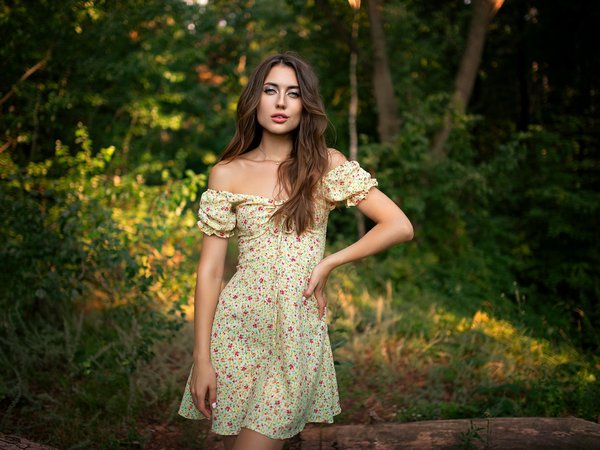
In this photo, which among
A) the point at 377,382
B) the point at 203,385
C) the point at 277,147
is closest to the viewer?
the point at 203,385

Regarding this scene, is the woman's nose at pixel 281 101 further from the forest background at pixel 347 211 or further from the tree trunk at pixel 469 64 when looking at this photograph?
the tree trunk at pixel 469 64

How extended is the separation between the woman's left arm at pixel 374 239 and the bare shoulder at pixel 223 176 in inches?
20.1

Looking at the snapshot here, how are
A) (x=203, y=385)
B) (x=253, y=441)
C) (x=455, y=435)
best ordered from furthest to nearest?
(x=455, y=435), (x=203, y=385), (x=253, y=441)

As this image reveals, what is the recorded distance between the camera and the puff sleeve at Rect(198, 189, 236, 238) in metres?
2.15

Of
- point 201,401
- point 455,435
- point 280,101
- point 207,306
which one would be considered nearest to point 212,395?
point 201,401

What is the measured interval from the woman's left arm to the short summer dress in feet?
0.19

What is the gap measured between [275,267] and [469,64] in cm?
634

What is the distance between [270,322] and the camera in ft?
6.91

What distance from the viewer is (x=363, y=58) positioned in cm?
754

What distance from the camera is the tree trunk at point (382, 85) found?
7254mm

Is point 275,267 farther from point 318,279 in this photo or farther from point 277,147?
point 277,147

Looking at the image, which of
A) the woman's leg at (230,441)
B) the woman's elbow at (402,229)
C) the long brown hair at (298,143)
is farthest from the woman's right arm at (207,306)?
the woman's elbow at (402,229)

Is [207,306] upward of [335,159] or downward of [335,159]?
downward

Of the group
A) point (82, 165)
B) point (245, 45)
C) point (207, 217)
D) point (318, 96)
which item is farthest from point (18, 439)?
point (245, 45)
